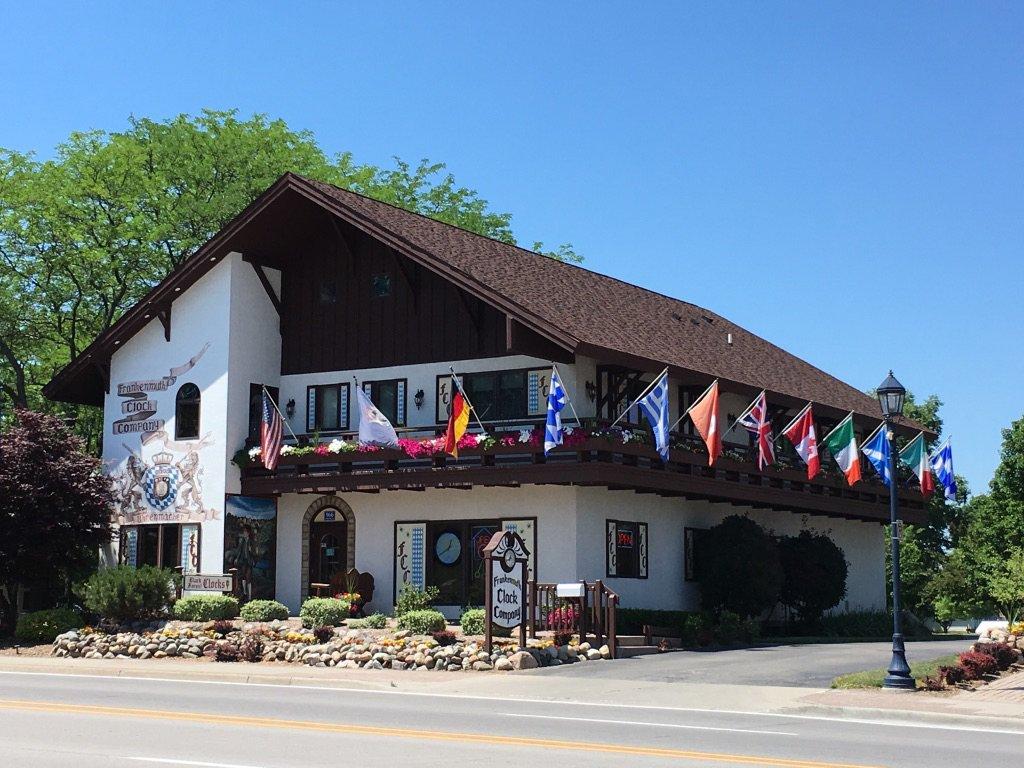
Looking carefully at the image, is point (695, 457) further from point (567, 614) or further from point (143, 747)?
point (143, 747)

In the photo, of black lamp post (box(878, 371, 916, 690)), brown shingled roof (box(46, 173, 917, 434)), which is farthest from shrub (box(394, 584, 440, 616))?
black lamp post (box(878, 371, 916, 690))

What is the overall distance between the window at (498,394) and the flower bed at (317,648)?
6.70 metres

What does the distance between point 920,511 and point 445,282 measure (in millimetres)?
21499

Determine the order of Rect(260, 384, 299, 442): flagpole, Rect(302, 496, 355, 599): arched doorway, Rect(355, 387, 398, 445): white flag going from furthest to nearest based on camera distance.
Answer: Rect(260, 384, 299, 442): flagpole, Rect(302, 496, 355, 599): arched doorway, Rect(355, 387, 398, 445): white flag

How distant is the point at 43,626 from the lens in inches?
1363

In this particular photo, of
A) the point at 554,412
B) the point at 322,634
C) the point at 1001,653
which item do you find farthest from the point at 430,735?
the point at 554,412

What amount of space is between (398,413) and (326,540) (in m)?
4.19

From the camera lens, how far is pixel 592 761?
1294 centimetres

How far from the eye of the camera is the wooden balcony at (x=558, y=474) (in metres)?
31.8

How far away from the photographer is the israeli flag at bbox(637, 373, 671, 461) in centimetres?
3125

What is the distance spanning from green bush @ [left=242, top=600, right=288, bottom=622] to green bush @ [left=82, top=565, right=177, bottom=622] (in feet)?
8.46

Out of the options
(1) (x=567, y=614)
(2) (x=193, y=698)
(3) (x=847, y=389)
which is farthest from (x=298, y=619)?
(3) (x=847, y=389)

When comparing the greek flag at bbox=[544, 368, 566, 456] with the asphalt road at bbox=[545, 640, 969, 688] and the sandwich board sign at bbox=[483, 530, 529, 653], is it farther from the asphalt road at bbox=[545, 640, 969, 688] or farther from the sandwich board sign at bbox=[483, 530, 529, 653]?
the asphalt road at bbox=[545, 640, 969, 688]

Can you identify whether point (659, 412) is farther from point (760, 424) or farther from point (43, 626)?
point (43, 626)
